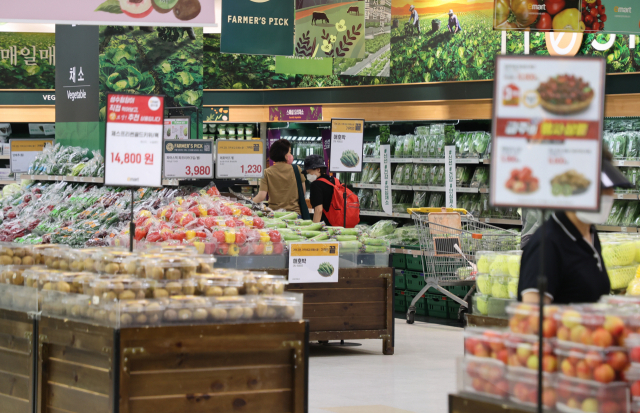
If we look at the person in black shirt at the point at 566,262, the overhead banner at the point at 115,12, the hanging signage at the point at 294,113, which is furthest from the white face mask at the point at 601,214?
the hanging signage at the point at 294,113

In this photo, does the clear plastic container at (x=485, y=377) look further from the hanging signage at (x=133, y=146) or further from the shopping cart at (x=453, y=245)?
the shopping cart at (x=453, y=245)

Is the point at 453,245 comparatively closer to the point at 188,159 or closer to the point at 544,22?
the point at 544,22

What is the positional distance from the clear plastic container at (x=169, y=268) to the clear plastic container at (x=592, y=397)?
184 centimetres

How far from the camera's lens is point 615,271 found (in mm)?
4750

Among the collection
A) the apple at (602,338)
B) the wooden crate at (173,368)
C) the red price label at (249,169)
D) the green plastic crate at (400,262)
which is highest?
the red price label at (249,169)

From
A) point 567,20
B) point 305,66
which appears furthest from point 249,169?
point 567,20

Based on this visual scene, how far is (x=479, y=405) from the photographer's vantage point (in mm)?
2381

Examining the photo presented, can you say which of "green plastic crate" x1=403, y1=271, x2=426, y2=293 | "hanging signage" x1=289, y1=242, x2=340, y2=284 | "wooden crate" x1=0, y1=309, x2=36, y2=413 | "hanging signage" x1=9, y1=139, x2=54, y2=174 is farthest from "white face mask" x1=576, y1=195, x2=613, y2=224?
"hanging signage" x1=9, y1=139, x2=54, y2=174

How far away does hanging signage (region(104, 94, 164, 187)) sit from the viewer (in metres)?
3.98

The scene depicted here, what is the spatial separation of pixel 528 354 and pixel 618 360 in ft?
0.84

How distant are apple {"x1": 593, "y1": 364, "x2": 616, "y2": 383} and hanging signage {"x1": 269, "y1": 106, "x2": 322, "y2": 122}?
10.5m

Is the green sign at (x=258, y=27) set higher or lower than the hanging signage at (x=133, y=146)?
higher

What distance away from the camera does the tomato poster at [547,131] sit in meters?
2.29

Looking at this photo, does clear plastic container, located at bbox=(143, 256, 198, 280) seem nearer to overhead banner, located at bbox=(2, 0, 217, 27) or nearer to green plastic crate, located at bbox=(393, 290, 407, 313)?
overhead banner, located at bbox=(2, 0, 217, 27)
